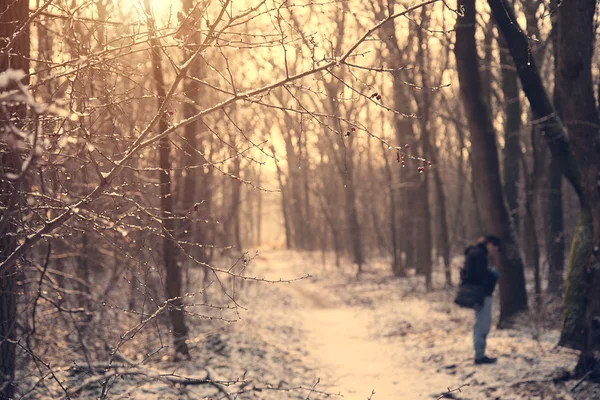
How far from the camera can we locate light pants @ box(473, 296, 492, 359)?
30.5 ft

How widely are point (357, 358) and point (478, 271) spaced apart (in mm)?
2792

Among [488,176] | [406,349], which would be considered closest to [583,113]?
[488,176]

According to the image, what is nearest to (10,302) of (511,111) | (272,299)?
(272,299)

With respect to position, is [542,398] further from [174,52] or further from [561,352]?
[174,52]

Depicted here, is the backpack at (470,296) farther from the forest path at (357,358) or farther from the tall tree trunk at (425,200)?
the tall tree trunk at (425,200)

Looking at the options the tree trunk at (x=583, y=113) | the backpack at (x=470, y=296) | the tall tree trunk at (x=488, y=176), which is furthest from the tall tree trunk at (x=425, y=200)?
the tree trunk at (x=583, y=113)

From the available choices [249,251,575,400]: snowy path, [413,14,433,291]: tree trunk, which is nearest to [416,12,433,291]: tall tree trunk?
[413,14,433,291]: tree trunk

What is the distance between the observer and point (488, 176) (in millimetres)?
11742

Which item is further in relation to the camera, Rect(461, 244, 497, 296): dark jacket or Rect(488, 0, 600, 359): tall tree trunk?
Rect(461, 244, 497, 296): dark jacket

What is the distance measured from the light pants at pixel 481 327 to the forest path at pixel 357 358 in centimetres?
67

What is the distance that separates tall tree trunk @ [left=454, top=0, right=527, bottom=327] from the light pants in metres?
2.59

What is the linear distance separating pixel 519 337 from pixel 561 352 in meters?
1.76

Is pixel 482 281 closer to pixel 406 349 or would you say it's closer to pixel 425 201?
pixel 406 349

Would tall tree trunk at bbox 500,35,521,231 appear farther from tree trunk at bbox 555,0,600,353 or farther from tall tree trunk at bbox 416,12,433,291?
tree trunk at bbox 555,0,600,353
